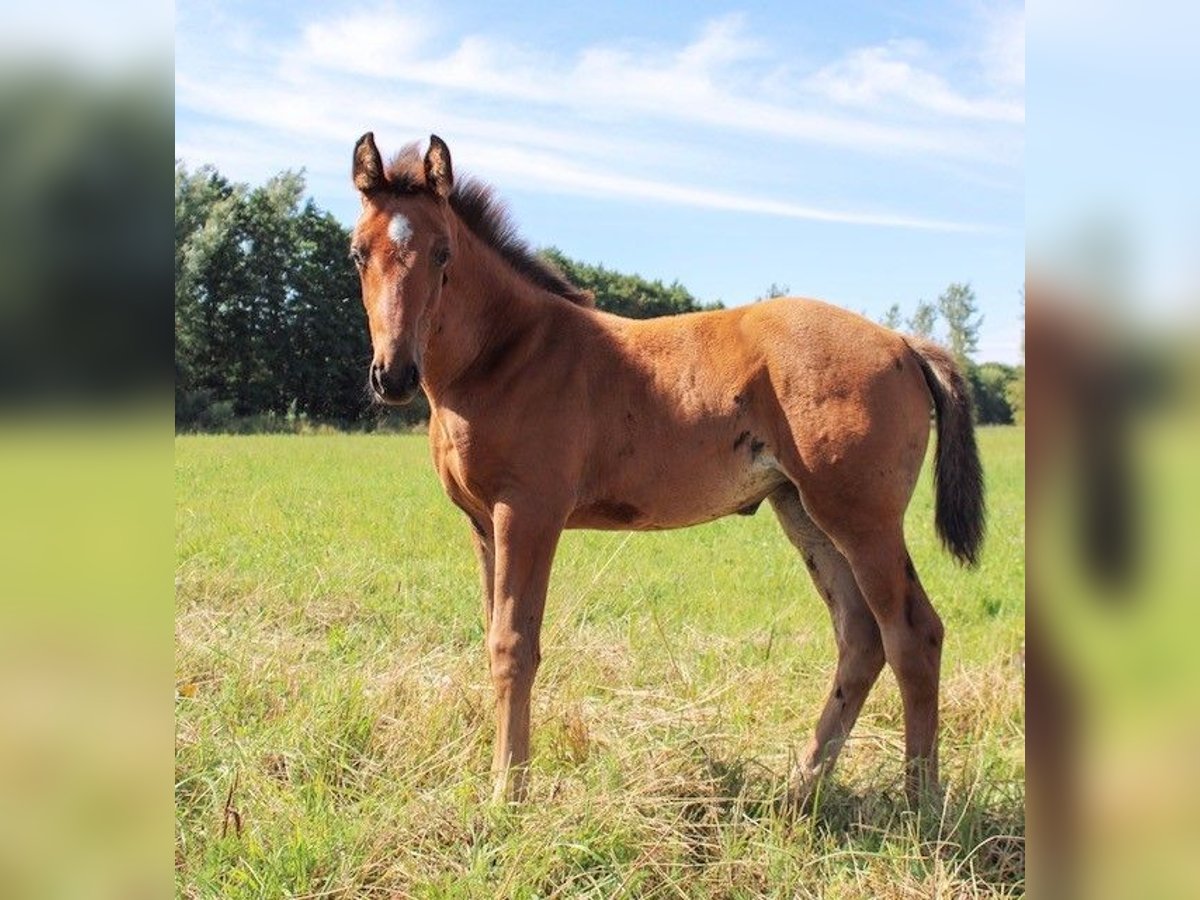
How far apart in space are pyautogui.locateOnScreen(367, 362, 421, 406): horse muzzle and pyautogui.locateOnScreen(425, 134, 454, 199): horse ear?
34.4 inches

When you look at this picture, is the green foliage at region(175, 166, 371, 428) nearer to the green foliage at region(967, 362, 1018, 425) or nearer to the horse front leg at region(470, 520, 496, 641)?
the horse front leg at region(470, 520, 496, 641)

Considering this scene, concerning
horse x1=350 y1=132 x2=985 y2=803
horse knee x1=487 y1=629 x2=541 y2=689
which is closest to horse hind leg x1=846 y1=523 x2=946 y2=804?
horse x1=350 y1=132 x2=985 y2=803

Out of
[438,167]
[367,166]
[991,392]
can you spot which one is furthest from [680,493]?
[991,392]

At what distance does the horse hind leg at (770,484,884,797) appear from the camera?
4.30 m

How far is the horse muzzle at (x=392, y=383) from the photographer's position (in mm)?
3369

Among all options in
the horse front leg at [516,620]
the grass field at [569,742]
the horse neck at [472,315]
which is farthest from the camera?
the horse neck at [472,315]

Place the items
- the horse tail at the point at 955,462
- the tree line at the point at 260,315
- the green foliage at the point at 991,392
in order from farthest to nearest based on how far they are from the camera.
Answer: the green foliage at the point at 991,392 → the tree line at the point at 260,315 → the horse tail at the point at 955,462

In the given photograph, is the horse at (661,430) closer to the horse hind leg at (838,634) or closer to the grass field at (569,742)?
the horse hind leg at (838,634)

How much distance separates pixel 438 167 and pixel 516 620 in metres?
1.91

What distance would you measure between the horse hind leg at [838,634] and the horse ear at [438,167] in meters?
2.11

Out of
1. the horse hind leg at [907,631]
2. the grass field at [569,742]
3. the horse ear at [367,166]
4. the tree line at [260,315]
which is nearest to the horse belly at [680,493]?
the horse hind leg at [907,631]

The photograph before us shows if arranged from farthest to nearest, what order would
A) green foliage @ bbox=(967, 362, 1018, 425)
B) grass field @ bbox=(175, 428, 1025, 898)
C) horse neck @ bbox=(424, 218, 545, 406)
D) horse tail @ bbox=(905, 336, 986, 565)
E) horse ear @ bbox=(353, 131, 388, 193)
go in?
green foliage @ bbox=(967, 362, 1018, 425) → horse tail @ bbox=(905, 336, 986, 565) → horse neck @ bbox=(424, 218, 545, 406) → horse ear @ bbox=(353, 131, 388, 193) → grass field @ bbox=(175, 428, 1025, 898)

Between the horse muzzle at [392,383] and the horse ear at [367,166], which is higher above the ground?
the horse ear at [367,166]
